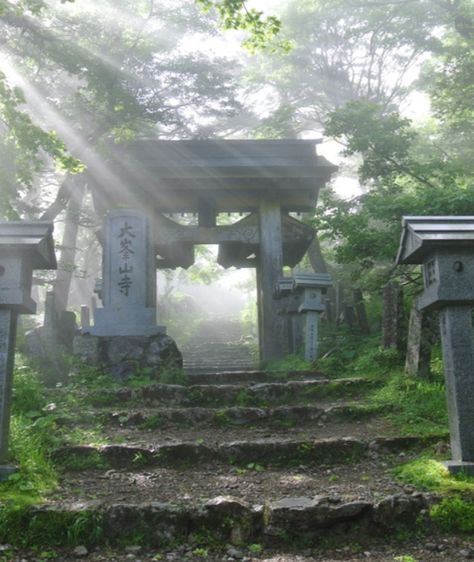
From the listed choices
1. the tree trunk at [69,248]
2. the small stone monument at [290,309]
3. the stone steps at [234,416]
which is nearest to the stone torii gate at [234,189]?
the small stone monument at [290,309]

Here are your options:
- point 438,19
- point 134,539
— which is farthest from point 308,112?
point 134,539

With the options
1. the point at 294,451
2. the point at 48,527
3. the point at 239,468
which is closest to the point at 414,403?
the point at 294,451

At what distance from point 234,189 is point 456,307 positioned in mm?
8643

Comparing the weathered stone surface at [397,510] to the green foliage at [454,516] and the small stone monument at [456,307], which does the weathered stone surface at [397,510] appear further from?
the small stone monument at [456,307]

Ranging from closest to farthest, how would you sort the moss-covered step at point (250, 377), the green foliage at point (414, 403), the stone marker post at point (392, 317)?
the green foliage at point (414, 403) < the stone marker post at point (392, 317) < the moss-covered step at point (250, 377)

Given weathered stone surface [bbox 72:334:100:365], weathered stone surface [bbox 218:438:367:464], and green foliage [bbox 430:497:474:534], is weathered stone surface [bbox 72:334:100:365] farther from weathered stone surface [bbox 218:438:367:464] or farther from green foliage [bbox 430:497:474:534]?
green foliage [bbox 430:497:474:534]

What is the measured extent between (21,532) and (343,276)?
13782 millimetres

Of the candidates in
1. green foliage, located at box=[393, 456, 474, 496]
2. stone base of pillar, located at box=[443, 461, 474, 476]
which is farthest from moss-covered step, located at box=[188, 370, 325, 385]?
stone base of pillar, located at box=[443, 461, 474, 476]

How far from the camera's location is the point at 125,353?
967 cm

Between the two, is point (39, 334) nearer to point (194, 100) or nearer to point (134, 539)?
point (134, 539)

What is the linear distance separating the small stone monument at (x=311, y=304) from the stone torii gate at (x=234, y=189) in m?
2.18

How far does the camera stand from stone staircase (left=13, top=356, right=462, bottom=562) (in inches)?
144

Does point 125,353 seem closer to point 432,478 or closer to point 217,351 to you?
point 432,478

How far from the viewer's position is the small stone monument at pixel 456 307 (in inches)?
175
